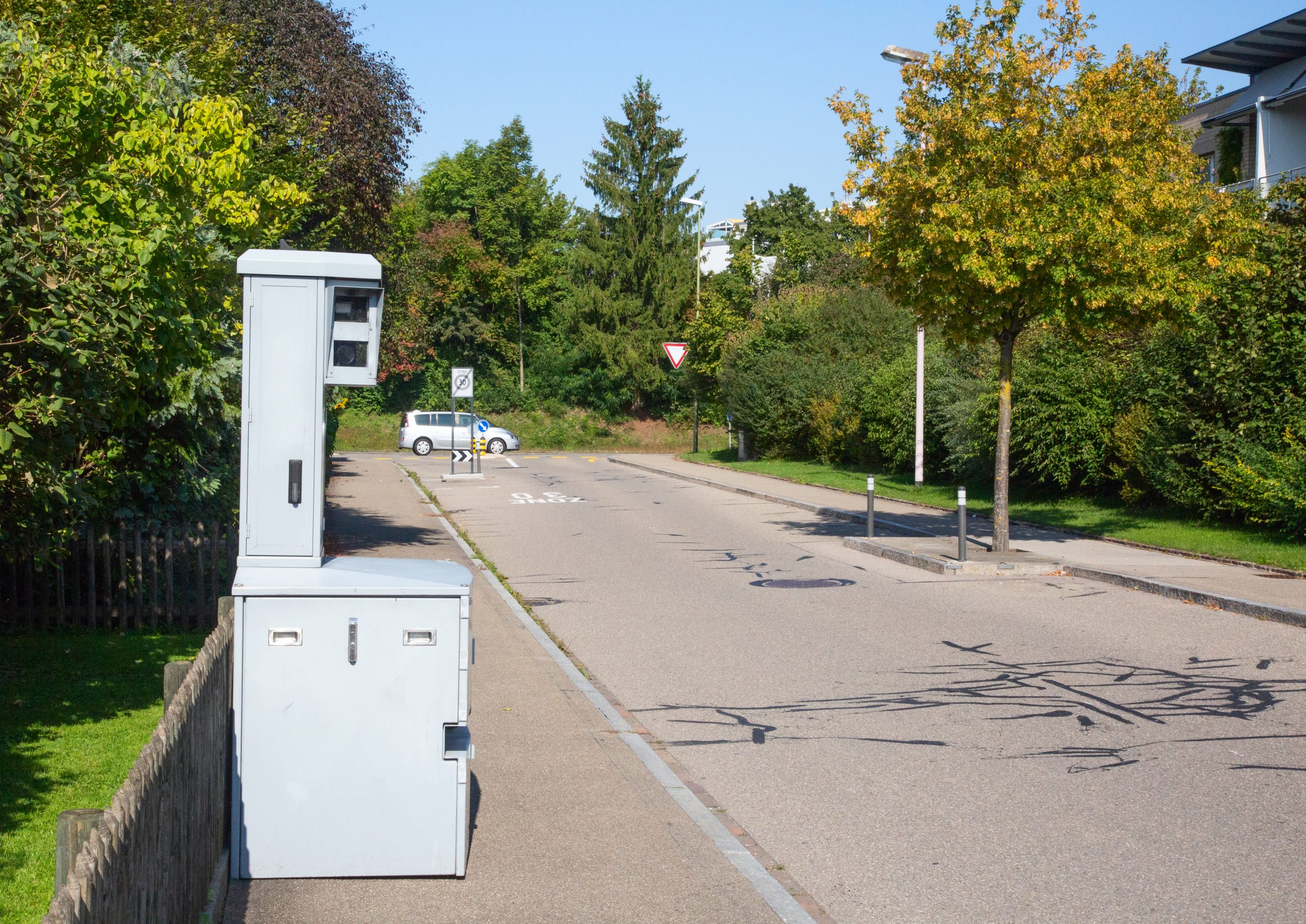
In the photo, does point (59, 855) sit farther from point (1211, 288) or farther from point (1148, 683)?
point (1211, 288)

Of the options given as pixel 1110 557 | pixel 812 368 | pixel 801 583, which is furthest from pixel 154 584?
pixel 812 368

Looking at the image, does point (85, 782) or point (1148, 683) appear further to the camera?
point (1148, 683)

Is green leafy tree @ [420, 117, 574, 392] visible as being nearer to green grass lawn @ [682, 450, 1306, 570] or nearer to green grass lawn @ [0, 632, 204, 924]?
green grass lawn @ [682, 450, 1306, 570]

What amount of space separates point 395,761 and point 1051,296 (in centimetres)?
1194

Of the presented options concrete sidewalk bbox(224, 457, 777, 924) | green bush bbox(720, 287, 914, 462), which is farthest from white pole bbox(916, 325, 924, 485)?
concrete sidewalk bbox(224, 457, 777, 924)

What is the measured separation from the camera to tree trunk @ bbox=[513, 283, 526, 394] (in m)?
61.8

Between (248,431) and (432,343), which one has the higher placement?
(432,343)

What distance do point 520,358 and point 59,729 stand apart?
5531cm

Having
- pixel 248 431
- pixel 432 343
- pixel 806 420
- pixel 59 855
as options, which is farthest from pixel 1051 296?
pixel 432 343

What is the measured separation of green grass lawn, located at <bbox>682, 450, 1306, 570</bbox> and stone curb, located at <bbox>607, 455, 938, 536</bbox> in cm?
207

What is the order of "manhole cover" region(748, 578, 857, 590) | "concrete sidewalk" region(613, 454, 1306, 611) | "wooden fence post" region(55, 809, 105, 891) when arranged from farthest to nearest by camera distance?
"manhole cover" region(748, 578, 857, 590), "concrete sidewalk" region(613, 454, 1306, 611), "wooden fence post" region(55, 809, 105, 891)

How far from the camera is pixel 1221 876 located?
200 inches

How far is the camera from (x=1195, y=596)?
1236 centimetres

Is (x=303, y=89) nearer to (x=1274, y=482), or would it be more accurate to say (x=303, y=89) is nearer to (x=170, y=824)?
(x=1274, y=482)
